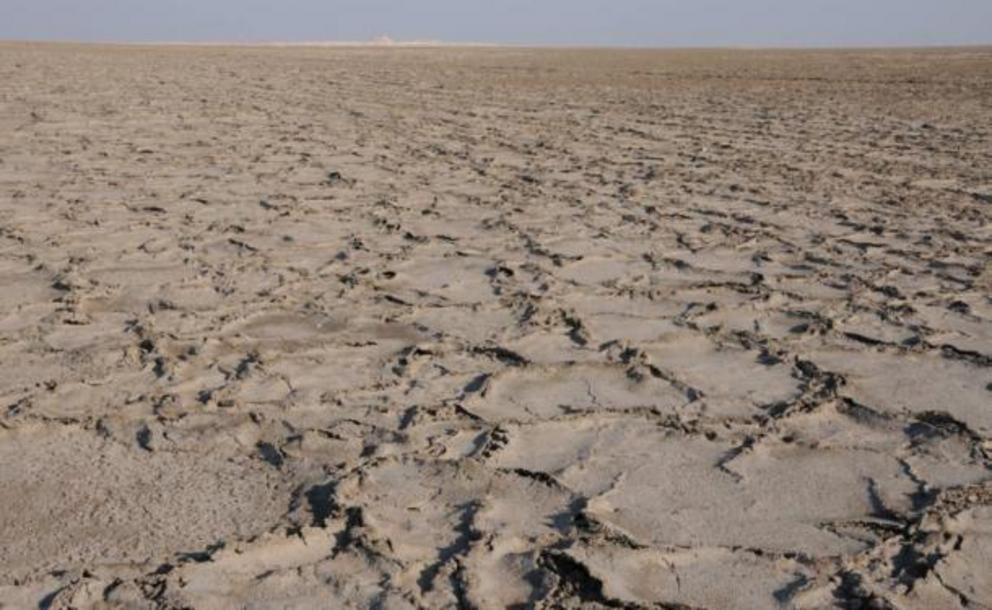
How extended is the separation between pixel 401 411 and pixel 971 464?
104 centimetres

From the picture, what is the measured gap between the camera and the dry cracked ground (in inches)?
65.0

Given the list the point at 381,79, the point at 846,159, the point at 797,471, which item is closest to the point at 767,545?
the point at 797,471

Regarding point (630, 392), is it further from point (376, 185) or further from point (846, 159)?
point (846, 159)

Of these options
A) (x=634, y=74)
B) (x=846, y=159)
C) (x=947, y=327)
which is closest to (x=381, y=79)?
(x=634, y=74)

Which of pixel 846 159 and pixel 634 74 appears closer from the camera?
pixel 846 159

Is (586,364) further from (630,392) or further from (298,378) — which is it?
(298,378)

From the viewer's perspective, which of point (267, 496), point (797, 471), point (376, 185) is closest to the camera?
point (267, 496)

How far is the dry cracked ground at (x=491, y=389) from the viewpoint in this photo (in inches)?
65.0

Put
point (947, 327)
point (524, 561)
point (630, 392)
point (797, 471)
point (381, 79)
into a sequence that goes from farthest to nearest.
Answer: point (381, 79) < point (947, 327) < point (630, 392) < point (797, 471) < point (524, 561)

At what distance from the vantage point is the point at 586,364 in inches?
101

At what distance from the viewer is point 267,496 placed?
6.13ft

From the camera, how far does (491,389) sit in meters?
2.39

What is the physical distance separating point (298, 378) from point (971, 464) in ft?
Answer: 4.34

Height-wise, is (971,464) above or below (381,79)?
above
